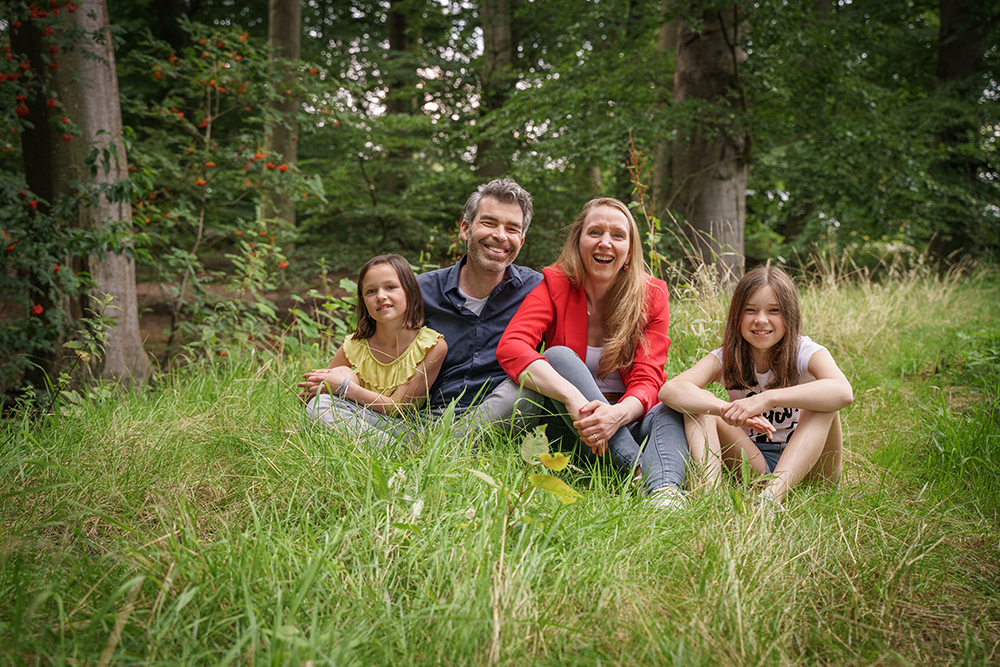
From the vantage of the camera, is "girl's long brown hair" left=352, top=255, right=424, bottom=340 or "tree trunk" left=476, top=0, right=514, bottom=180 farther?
"tree trunk" left=476, top=0, right=514, bottom=180

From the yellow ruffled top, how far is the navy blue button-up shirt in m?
0.09

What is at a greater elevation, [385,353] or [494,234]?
[494,234]

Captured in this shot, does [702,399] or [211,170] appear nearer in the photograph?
[702,399]

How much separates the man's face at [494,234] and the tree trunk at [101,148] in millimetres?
2341

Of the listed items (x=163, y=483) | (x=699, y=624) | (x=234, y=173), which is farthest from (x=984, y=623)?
(x=234, y=173)

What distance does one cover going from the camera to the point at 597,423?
205cm

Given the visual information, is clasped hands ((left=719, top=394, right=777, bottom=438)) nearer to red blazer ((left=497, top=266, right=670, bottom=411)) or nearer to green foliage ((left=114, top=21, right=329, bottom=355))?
red blazer ((left=497, top=266, right=670, bottom=411))

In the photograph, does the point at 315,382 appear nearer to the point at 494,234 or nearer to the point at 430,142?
the point at 494,234

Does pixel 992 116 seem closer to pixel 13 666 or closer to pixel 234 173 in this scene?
pixel 234 173

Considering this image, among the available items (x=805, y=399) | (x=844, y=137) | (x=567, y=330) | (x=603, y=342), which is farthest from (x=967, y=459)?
(x=844, y=137)

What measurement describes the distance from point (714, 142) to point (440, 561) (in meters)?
4.64

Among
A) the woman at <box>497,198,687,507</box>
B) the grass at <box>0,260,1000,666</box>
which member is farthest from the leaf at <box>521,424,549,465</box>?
the woman at <box>497,198,687,507</box>

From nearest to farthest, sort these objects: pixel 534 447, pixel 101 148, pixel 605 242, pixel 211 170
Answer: pixel 534 447
pixel 605 242
pixel 101 148
pixel 211 170

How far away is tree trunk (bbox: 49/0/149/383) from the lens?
3520mm
